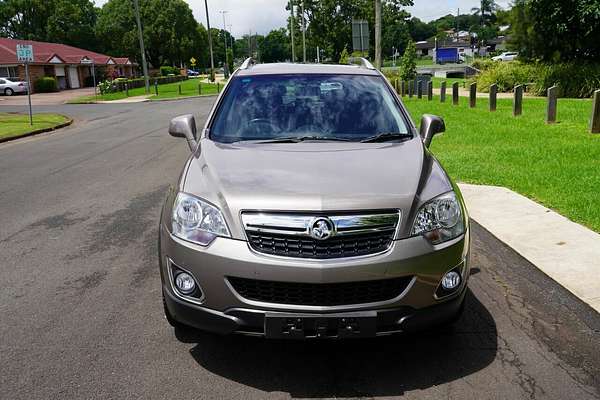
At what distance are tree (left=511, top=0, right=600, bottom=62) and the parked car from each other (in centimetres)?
1885

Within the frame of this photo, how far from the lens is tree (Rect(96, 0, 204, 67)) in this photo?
84.9m

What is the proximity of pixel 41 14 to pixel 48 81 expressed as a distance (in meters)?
35.8

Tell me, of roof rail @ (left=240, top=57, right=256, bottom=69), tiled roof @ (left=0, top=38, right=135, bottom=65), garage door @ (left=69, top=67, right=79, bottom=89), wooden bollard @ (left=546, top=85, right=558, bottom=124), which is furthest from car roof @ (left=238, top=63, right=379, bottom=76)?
garage door @ (left=69, top=67, right=79, bottom=89)

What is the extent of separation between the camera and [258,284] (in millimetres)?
3051

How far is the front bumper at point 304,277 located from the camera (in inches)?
117

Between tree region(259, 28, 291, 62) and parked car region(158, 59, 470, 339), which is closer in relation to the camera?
parked car region(158, 59, 470, 339)

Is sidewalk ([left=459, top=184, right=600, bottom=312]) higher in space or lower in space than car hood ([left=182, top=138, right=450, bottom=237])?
lower

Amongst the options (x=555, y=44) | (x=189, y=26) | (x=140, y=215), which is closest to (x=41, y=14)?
(x=189, y=26)

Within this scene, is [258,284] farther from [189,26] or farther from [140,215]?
[189,26]

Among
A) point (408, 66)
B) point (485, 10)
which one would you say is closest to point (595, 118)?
point (408, 66)

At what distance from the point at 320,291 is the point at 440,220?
83cm

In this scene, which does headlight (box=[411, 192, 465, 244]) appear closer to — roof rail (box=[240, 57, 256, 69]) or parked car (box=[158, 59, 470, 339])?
parked car (box=[158, 59, 470, 339])

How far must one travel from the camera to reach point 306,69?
5066mm

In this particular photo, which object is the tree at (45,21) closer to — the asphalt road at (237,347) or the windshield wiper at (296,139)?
the asphalt road at (237,347)
